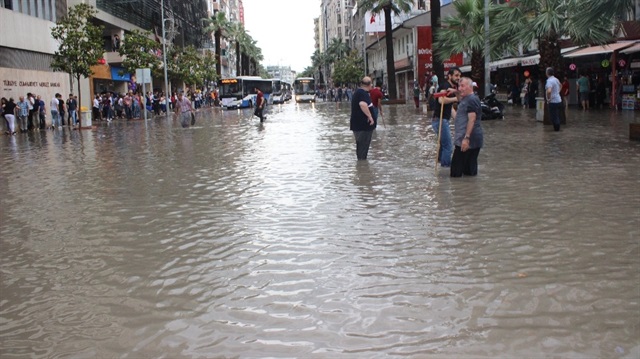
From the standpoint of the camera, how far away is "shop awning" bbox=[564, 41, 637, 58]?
25728 millimetres

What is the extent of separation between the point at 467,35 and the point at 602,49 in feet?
22.2

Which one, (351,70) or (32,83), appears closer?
(32,83)

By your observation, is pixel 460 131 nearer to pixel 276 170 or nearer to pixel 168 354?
pixel 276 170

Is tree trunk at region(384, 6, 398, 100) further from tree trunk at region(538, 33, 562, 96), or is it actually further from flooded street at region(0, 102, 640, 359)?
flooded street at region(0, 102, 640, 359)

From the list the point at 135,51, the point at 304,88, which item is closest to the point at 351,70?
the point at 304,88

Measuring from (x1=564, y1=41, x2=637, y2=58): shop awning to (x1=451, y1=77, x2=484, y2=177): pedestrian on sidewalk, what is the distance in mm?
16998

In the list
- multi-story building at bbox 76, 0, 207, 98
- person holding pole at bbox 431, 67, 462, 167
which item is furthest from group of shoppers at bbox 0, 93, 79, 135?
person holding pole at bbox 431, 67, 462, 167

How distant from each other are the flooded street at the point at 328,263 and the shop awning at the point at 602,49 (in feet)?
51.7

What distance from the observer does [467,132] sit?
9.54 m

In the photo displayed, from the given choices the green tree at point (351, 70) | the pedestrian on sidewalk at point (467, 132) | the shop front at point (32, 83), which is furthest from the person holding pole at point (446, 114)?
the green tree at point (351, 70)

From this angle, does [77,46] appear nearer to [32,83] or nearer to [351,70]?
[32,83]

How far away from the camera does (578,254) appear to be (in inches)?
223

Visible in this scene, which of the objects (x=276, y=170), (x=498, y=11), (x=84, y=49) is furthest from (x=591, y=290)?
(x=84, y=49)

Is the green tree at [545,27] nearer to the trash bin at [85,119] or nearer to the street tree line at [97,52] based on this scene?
the street tree line at [97,52]
